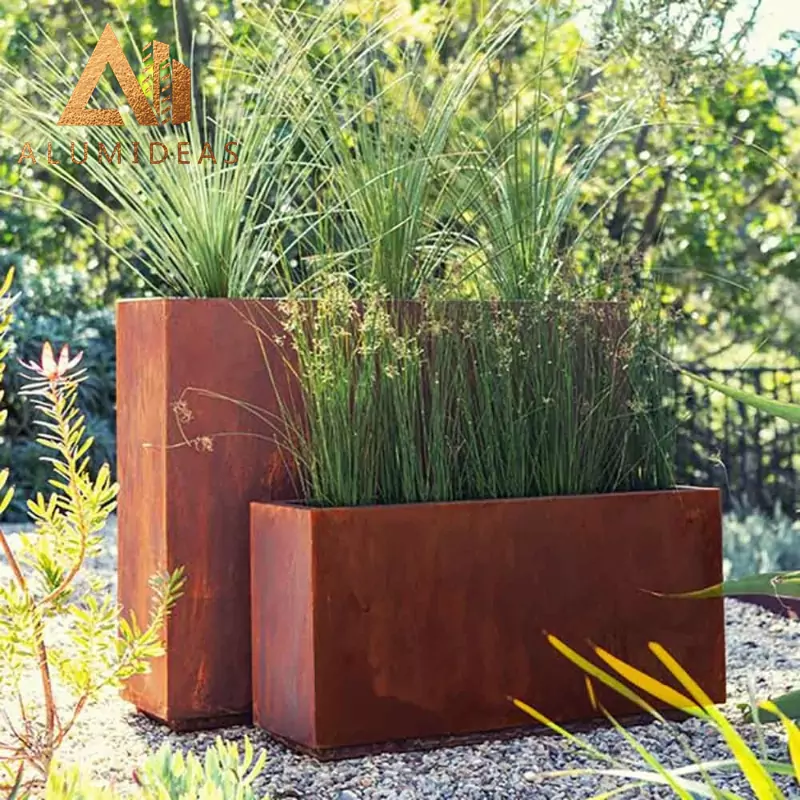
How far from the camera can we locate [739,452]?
7.94m

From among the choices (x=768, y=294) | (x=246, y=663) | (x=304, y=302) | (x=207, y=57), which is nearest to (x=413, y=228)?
(x=304, y=302)

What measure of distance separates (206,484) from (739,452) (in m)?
5.46

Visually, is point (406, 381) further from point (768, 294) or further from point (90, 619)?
point (768, 294)

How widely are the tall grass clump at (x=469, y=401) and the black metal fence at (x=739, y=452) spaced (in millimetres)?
4448

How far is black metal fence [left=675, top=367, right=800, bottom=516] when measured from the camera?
25.4 feet

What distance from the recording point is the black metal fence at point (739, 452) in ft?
25.4

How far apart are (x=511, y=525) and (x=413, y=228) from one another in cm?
71

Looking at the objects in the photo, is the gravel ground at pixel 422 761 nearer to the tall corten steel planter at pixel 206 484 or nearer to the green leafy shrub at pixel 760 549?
the tall corten steel planter at pixel 206 484

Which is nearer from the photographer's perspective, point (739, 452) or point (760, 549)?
point (760, 549)

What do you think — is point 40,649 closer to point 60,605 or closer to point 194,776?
point 60,605

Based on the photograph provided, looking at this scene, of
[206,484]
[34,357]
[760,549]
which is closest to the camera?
[206,484]

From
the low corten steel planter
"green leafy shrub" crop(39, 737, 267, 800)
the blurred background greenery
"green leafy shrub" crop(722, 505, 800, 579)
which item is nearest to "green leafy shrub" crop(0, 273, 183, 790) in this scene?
"green leafy shrub" crop(39, 737, 267, 800)

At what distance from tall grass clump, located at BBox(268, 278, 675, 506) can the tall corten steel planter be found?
9cm

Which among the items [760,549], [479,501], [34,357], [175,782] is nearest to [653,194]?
[34,357]
